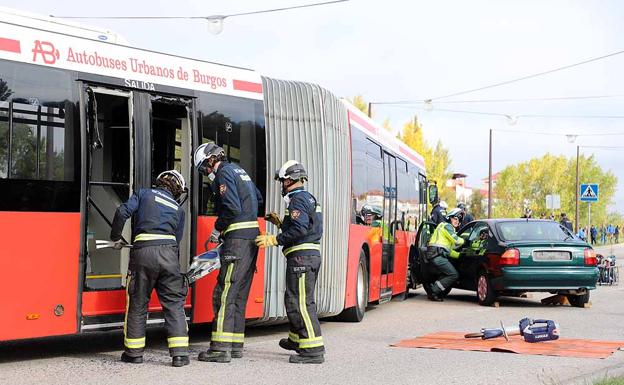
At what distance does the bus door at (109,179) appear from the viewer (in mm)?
9133

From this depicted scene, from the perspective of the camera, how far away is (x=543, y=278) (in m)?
15.1

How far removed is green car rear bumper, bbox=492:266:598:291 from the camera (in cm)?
1512

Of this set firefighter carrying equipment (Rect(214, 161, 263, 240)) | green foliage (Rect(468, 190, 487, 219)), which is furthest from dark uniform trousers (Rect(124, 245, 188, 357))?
green foliage (Rect(468, 190, 487, 219))

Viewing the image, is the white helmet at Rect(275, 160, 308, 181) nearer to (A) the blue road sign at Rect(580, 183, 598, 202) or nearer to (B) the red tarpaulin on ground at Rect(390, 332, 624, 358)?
(B) the red tarpaulin on ground at Rect(390, 332, 624, 358)

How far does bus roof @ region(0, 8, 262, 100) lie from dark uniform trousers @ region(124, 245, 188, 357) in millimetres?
1780

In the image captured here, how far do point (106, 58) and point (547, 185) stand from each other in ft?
246

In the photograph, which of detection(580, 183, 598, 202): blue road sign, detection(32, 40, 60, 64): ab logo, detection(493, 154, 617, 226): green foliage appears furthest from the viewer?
detection(493, 154, 617, 226): green foliage

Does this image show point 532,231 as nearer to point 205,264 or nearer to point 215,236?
point 205,264

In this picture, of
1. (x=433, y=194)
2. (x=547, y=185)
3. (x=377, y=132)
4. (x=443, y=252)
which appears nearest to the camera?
(x=377, y=132)

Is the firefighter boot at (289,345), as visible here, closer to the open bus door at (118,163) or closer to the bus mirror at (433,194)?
the open bus door at (118,163)

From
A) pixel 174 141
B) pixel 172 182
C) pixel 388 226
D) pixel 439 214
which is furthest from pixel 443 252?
pixel 172 182

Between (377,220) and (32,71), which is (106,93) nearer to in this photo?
(32,71)

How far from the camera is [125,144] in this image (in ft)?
31.3

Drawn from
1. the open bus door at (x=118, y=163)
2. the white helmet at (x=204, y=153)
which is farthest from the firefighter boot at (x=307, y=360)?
the white helmet at (x=204, y=153)
